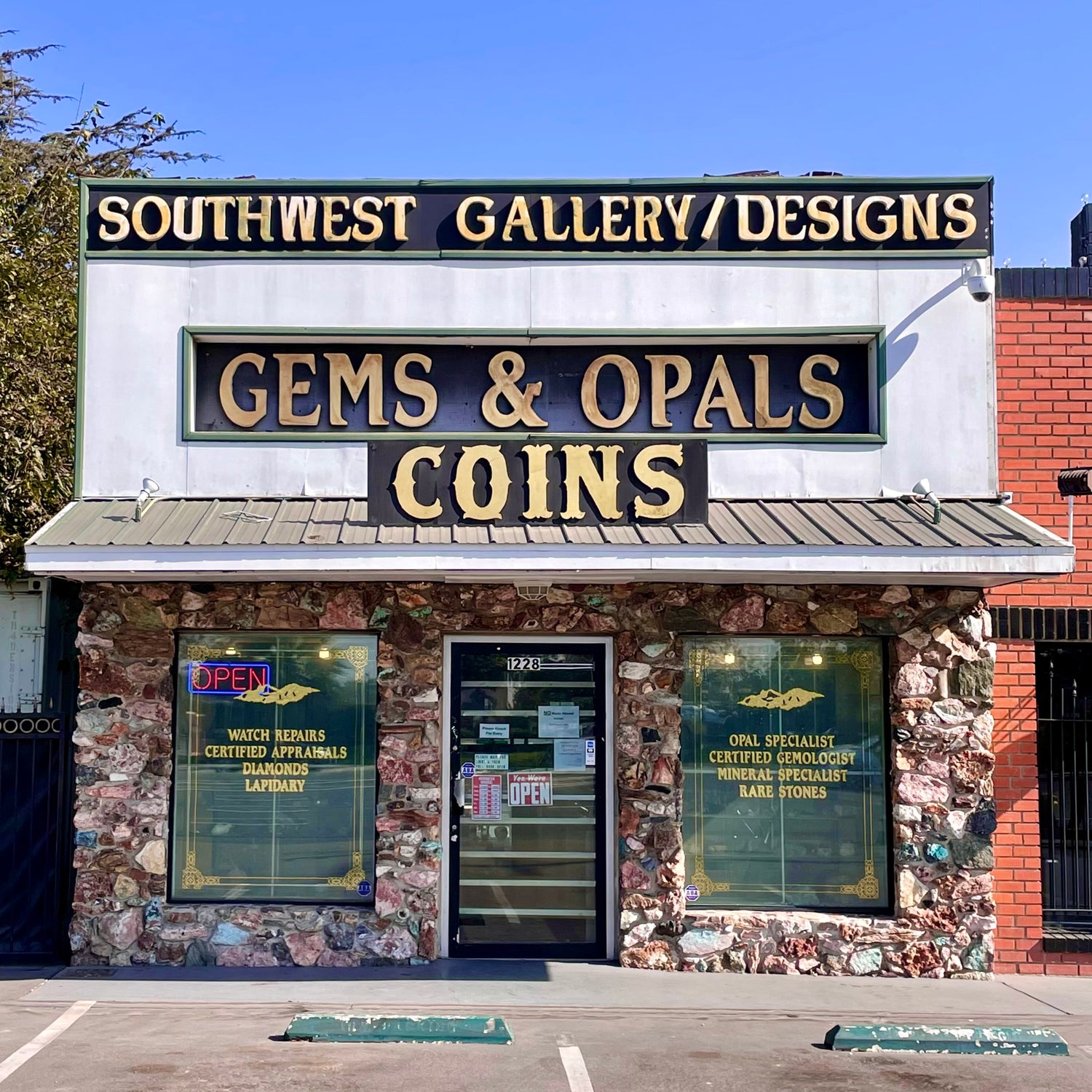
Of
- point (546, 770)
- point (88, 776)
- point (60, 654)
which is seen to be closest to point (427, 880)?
point (546, 770)

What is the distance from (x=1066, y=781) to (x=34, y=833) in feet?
26.7

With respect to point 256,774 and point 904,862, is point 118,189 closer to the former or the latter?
→ point 256,774

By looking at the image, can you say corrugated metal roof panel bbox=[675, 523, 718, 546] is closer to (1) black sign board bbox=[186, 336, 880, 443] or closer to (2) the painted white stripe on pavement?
(1) black sign board bbox=[186, 336, 880, 443]

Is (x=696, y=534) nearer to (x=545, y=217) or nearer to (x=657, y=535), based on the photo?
(x=657, y=535)

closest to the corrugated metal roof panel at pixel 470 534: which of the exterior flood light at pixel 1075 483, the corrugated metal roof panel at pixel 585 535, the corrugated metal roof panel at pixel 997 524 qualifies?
the corrugated metal roof panel at pixel 585 535

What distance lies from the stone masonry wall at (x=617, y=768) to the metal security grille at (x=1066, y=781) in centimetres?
67

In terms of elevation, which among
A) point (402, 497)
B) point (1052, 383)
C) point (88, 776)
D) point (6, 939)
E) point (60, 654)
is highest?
point (1052, 383)

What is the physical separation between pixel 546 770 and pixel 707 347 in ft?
12.1

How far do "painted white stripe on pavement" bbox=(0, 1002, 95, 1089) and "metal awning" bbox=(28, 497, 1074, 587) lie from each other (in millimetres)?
2922

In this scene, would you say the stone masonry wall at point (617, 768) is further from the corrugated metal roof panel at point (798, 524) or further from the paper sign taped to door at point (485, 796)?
the corrugated metal roof panel at point (798, 524)

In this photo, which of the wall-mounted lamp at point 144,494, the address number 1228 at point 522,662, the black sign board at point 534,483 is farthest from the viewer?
the address number 1228 at point 522,662

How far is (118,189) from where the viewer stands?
9.94m

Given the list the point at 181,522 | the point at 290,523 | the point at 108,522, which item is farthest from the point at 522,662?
the point at 108,522

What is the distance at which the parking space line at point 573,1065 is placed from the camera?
Result: 21.7ft
